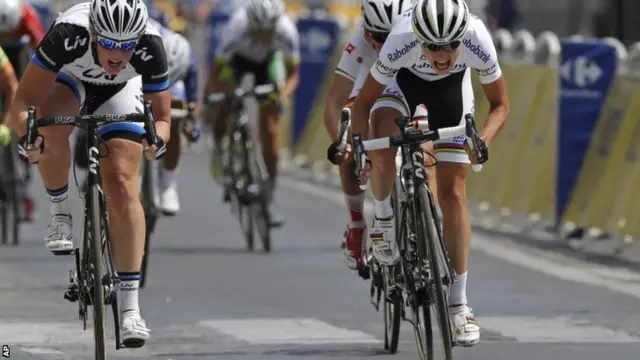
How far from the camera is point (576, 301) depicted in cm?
1328

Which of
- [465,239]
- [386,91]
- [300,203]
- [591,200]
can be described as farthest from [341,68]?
[300,203]

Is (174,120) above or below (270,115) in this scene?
above

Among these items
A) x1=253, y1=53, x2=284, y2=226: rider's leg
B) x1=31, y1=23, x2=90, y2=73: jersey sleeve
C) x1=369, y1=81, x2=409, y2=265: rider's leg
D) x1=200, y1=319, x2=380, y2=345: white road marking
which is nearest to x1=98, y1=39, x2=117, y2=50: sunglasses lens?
x1=31, y1=23, x2=90, y2=73: jersey sleeve

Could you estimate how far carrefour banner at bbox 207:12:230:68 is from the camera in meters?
31.4

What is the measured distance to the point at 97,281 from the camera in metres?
9.22

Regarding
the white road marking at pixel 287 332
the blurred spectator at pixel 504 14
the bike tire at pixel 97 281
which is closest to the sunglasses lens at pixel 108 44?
the bike tire at pixel 97 281

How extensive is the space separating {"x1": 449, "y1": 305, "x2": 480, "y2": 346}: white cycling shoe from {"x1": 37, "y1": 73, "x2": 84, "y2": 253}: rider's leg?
194 centimetres

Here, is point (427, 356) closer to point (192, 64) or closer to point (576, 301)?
point (576, 301)

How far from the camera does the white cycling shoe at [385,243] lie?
10.2 m

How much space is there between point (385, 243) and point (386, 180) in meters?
0.31

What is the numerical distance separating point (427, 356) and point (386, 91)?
1740 mm

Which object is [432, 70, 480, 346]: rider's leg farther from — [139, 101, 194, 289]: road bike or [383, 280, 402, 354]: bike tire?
[139, 101, 194, 289]: road bike


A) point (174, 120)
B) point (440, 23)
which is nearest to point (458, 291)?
point (440, 23)

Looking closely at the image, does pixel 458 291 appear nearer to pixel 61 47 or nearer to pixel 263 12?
pixel 61 47
